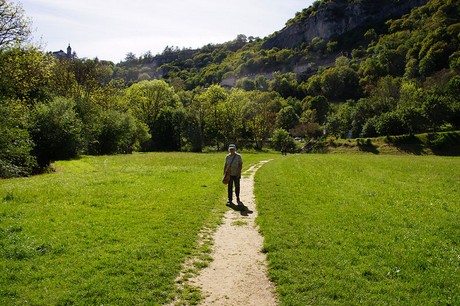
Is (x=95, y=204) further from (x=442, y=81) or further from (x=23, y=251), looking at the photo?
(x=442, y=81)

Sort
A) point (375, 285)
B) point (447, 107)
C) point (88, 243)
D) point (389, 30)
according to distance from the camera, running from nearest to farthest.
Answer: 1. point (375, 285)
2. point (88, 243)
3. point (447, 107)
4. point (389, 30)

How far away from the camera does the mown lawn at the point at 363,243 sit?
25.3 feet

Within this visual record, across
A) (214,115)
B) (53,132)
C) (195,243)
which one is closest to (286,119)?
(214,115)

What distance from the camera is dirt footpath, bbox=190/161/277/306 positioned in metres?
7.74

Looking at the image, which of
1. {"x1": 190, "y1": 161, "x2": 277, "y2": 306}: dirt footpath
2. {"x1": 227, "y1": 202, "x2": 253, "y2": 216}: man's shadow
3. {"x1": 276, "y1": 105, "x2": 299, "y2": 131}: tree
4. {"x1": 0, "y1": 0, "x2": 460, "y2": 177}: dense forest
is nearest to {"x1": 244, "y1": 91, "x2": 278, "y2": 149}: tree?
{"x1": 0, "y1": 0, "x2": 460, "y2": 177}: dense forest

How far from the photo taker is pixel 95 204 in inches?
615

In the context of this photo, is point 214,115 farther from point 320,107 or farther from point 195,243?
point 195,243

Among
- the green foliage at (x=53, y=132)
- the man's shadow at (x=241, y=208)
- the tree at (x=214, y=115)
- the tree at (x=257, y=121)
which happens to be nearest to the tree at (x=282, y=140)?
the tree at (x=257, y=121)

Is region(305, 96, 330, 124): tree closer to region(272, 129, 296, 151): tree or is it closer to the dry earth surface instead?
region(272, 129, 296, 151): tree

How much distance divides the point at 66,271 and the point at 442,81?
110 m

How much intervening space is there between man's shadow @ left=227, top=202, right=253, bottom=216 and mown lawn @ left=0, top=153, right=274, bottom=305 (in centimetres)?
90

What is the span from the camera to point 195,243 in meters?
11.2

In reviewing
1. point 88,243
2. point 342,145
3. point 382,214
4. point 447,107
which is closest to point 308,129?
point 342,145

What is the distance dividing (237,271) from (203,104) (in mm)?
76622
